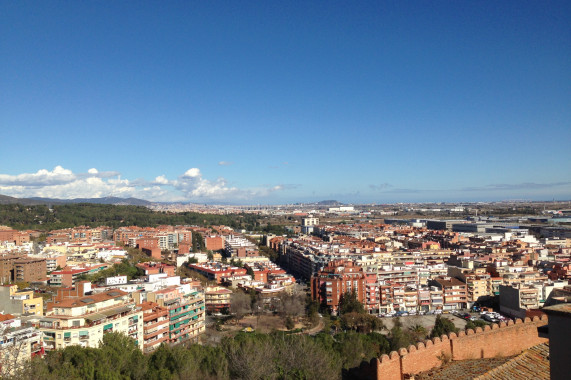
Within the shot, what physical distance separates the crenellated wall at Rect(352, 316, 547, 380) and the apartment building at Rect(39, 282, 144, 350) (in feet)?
24.3

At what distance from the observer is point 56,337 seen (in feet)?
34.7

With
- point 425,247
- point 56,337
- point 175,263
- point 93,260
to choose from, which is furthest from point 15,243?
point 425,247

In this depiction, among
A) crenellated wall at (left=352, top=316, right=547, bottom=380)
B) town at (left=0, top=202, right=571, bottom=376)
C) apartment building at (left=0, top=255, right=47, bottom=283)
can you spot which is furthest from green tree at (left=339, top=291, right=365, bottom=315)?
apartment building at (left=0, top=255, right=47, bottom=283)

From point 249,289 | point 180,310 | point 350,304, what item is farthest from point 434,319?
point 180,310

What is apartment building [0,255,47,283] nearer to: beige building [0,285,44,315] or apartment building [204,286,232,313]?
beige building [0,285,44,315]

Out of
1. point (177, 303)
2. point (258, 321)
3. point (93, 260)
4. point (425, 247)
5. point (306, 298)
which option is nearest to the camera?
point (177, 303)

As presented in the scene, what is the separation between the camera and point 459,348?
5.23 meters

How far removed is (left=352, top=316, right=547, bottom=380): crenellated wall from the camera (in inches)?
190

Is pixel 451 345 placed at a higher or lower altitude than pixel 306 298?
higher

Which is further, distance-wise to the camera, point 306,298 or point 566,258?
point 566,258

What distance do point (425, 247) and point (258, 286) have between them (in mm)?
13034

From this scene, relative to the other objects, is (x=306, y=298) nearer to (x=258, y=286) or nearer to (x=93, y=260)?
(x=258, y=286)

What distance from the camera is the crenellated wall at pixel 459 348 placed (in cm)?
482

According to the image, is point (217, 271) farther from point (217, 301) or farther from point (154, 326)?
point (154, 326)
